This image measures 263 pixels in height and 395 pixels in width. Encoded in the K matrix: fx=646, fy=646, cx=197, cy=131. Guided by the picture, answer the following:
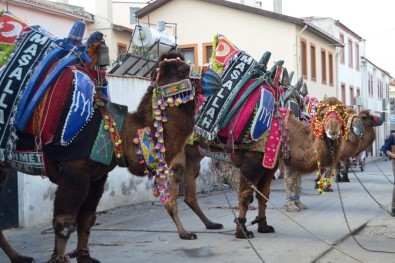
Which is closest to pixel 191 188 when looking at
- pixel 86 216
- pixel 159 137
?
pixel 86 216

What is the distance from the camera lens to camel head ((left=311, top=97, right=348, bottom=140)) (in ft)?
35.0

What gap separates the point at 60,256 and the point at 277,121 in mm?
5033

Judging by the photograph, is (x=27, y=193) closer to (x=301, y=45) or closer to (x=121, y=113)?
(x=121, y=113)

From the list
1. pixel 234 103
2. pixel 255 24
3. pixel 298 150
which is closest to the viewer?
pixel 234 103

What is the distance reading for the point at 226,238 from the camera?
10.2m

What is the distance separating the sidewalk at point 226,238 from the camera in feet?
28.7

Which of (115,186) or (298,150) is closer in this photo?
(298,150)

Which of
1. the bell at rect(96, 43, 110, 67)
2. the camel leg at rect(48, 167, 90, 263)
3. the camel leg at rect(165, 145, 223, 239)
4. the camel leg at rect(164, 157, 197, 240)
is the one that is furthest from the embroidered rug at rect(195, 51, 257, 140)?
the camel leg at rect(48, 167, 90, 263)

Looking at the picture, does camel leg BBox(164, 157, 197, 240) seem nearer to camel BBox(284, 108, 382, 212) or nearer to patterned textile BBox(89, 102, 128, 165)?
patterned textile BBox(89, 102, 128, 165)

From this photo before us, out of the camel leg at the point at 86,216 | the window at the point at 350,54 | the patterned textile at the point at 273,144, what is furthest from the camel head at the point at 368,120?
the window at the point at 350,54

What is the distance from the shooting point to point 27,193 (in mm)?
12031

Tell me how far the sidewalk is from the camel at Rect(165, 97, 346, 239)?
0.29 metres

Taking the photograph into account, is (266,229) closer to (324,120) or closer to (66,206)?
(324,120)

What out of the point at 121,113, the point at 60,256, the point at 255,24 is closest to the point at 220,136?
the point at 121,113
